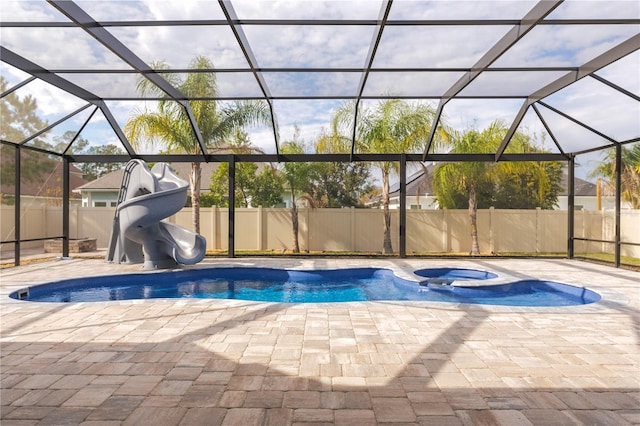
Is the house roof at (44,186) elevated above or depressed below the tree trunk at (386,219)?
above

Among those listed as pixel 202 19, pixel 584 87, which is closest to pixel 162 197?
pixel 202 19

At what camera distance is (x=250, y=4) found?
573cm

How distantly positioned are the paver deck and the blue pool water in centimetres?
142

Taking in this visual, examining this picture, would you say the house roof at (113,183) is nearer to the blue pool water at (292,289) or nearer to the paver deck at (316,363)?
the blue pool water at (292,289)

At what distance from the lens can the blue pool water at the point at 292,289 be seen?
752cm

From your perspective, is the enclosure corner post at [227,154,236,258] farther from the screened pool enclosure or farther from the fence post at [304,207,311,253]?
the fence post at [304,207,311,253]

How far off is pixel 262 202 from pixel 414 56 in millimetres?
10794

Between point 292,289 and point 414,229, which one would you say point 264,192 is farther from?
point 292,289

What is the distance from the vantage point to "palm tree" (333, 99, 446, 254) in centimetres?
1224

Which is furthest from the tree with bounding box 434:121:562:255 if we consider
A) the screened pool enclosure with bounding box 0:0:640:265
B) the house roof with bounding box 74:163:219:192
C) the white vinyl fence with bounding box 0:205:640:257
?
the house roof with bounding box 74:163:219:192

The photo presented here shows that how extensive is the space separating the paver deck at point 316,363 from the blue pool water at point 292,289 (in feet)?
4.67

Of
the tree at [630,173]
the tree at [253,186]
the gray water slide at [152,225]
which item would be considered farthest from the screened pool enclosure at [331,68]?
the tree at [630,173]

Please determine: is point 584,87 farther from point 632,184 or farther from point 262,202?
point 262,202

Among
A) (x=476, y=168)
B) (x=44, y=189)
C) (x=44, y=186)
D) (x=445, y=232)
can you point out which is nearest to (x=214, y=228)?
(x=445, y=232)
